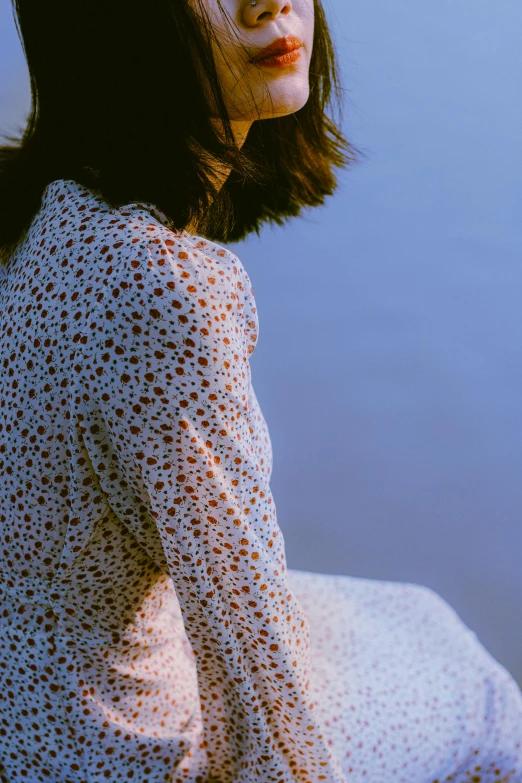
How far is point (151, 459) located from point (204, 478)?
4 cm

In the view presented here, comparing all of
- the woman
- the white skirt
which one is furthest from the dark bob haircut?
the white skirt

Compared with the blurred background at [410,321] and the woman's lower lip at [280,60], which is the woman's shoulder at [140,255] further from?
the blurred background at [410,321]

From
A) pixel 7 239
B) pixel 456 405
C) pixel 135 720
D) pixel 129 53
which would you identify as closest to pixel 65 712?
pixel 135 720

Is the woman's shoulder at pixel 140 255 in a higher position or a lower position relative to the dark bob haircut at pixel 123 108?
Answer: lower

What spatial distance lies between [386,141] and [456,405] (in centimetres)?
52

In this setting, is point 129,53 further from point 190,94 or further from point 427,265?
point 427,265

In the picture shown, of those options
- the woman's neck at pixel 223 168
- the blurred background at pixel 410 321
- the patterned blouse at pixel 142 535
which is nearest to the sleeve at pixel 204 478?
the patterned blouse at pixel 142 535

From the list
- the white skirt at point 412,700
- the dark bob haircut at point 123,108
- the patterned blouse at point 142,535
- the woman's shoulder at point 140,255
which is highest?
the dark bob haircut at point 123,108

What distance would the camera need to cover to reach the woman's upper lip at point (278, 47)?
27.5 inches

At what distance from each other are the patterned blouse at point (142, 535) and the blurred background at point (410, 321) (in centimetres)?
74

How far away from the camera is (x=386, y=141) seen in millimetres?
1322

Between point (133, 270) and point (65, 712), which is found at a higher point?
point (133, 270)

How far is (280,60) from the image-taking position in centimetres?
71

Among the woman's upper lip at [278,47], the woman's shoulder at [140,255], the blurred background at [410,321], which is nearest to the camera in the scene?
the woman's shoulder at [140,255]
